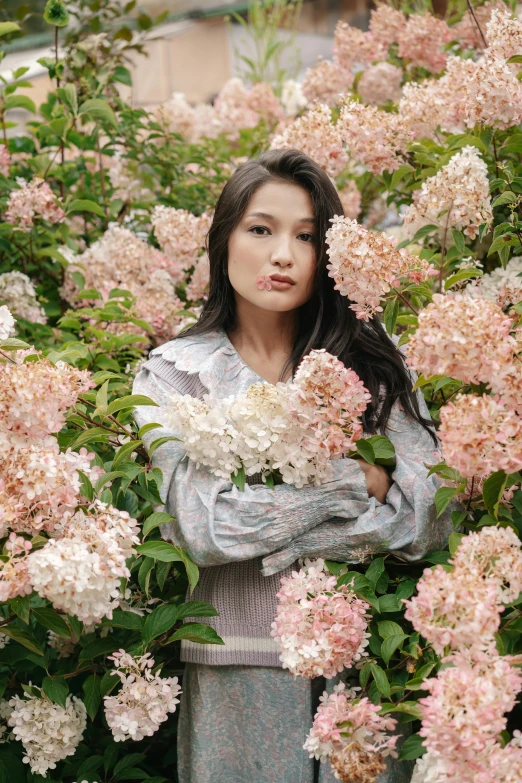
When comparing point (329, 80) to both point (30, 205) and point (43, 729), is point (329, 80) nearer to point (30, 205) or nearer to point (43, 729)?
point (30, 205)

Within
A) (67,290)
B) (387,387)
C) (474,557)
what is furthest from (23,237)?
(474,557)

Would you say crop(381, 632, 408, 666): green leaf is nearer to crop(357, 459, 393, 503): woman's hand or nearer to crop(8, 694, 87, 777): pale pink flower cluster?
crop(357, 459, 393, 503): woman's hand

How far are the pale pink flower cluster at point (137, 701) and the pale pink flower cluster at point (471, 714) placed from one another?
579 millimetres

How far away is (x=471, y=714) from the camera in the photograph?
3.77 ft

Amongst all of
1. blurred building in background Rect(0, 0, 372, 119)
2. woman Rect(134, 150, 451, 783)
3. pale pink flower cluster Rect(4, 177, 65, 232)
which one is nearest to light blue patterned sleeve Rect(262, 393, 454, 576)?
woman Rect(134, 150, 451, 783)

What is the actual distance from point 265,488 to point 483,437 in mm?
519

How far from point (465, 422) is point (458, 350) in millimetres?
105

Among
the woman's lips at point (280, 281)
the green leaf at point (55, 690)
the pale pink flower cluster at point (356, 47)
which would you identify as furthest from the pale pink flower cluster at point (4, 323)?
the pale pink flower cluster at point (356, 47)

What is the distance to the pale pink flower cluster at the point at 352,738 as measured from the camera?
1.41 metres

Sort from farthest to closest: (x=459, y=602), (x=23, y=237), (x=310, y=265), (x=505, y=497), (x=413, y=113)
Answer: (x=23, y=237)
(x=413, y=113)
(x=310, y=265)
(x=505, y=497)
(x=459, y=602)

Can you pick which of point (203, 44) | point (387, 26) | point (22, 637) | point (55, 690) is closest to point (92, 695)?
point (55, 690)

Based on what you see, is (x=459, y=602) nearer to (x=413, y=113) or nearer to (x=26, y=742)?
(x=26, y=742)

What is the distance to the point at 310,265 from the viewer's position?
1.87 m

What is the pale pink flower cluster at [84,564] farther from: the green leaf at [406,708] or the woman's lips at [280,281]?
the woman's lips at [280,281]
